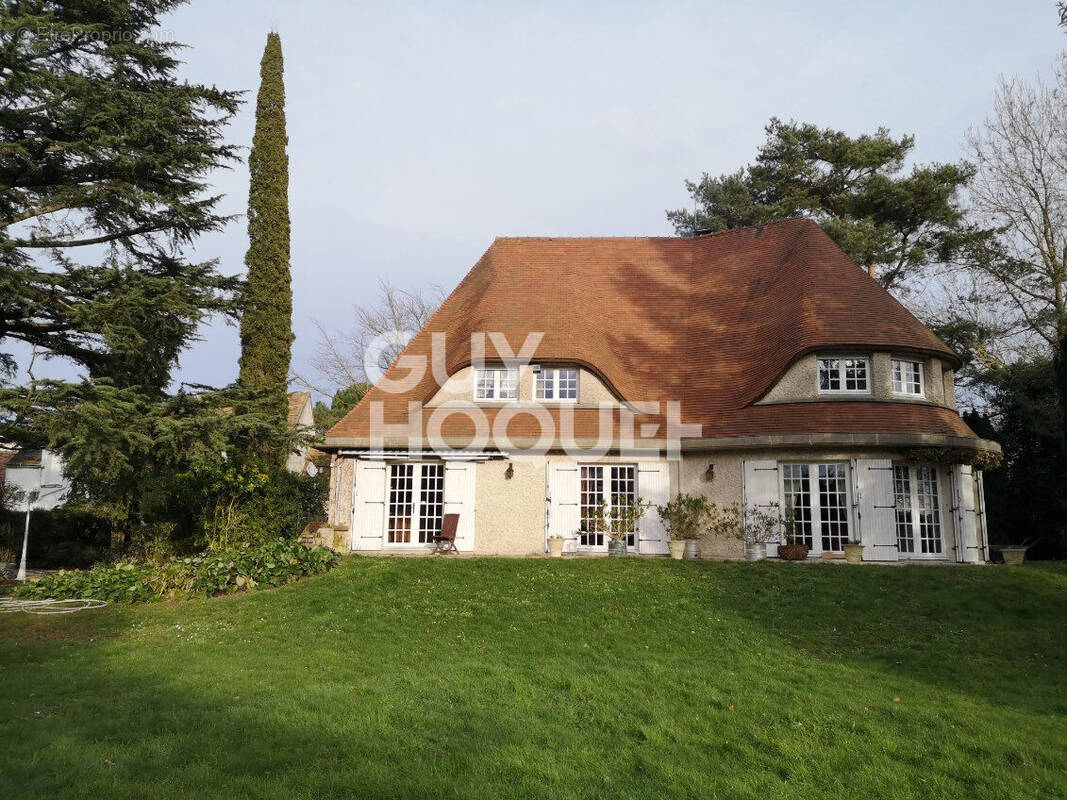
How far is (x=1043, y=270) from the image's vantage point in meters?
24.6

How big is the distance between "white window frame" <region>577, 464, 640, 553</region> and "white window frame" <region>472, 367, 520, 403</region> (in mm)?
2421

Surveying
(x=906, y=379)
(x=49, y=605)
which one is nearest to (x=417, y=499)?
(x=49, y=605)

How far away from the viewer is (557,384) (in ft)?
58.9

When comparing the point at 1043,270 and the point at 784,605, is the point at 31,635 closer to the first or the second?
the point at 784,605

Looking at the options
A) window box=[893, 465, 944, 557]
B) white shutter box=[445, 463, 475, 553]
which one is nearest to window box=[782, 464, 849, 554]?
window box=[893, 465, 944, 557]

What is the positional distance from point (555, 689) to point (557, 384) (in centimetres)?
1064

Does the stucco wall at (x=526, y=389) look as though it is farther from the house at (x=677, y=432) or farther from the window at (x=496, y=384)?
the window at (x=496, y=384)

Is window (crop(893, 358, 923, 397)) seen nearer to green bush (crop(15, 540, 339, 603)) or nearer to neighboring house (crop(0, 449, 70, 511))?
green bush (crop(15, 540, 339, 603))

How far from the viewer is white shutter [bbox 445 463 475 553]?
1648 cm

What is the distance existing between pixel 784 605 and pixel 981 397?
1648 centimetres

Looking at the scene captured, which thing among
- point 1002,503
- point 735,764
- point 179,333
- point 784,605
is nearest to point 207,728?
point 735,764

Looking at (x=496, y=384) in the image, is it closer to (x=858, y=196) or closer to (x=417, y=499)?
(x=417, y=499)

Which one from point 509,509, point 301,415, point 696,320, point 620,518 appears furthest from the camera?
point 301,415

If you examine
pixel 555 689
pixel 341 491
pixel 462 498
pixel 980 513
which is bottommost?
pixel 555 689
